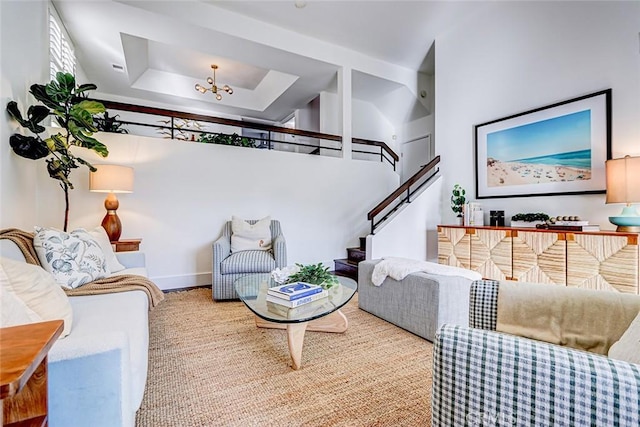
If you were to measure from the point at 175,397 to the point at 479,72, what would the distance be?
4.98 m

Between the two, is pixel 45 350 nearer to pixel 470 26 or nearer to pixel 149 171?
pixel 149 171

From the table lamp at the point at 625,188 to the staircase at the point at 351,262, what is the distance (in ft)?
9.36

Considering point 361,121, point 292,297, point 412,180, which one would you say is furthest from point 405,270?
point 361,121

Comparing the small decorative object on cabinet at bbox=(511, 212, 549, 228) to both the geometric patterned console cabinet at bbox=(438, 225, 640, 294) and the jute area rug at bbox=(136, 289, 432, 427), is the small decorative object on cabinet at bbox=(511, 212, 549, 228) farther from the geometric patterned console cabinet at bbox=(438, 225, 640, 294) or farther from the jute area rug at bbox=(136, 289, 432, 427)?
the jute area rug at bbox=(136, 289, 432, 427)

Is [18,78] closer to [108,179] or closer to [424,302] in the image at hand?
[108,179]

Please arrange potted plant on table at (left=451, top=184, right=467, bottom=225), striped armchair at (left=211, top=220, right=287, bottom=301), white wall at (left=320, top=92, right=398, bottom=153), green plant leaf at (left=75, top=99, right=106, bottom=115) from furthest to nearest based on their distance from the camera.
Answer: white wall at (left=320, top=92, right=398, bottom=153), potted plant on table at (left=451, top=184, right=467, bottom=225), striped armchair at (left=211, top=220, right=287, bottom=301), green plant leaf at (left=75, top=99, right=106, bottom=115)

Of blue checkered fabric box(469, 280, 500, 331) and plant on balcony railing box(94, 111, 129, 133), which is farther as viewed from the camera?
plant on balcony railing box(94, 111, 129, 133)

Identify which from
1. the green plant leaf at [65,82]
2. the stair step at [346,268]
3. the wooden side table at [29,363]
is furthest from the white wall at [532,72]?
the green plant leaf at [65,82]

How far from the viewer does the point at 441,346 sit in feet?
3.05

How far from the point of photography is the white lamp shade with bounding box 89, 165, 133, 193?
3.05 metres

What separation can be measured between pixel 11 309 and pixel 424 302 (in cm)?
229

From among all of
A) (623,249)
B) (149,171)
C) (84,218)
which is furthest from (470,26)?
(84,218)

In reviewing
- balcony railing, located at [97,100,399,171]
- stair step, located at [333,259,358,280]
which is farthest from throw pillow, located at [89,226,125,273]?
stair step, located at [333,259,358,280]

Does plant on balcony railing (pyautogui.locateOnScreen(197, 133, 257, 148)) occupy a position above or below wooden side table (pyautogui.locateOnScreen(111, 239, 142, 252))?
above
